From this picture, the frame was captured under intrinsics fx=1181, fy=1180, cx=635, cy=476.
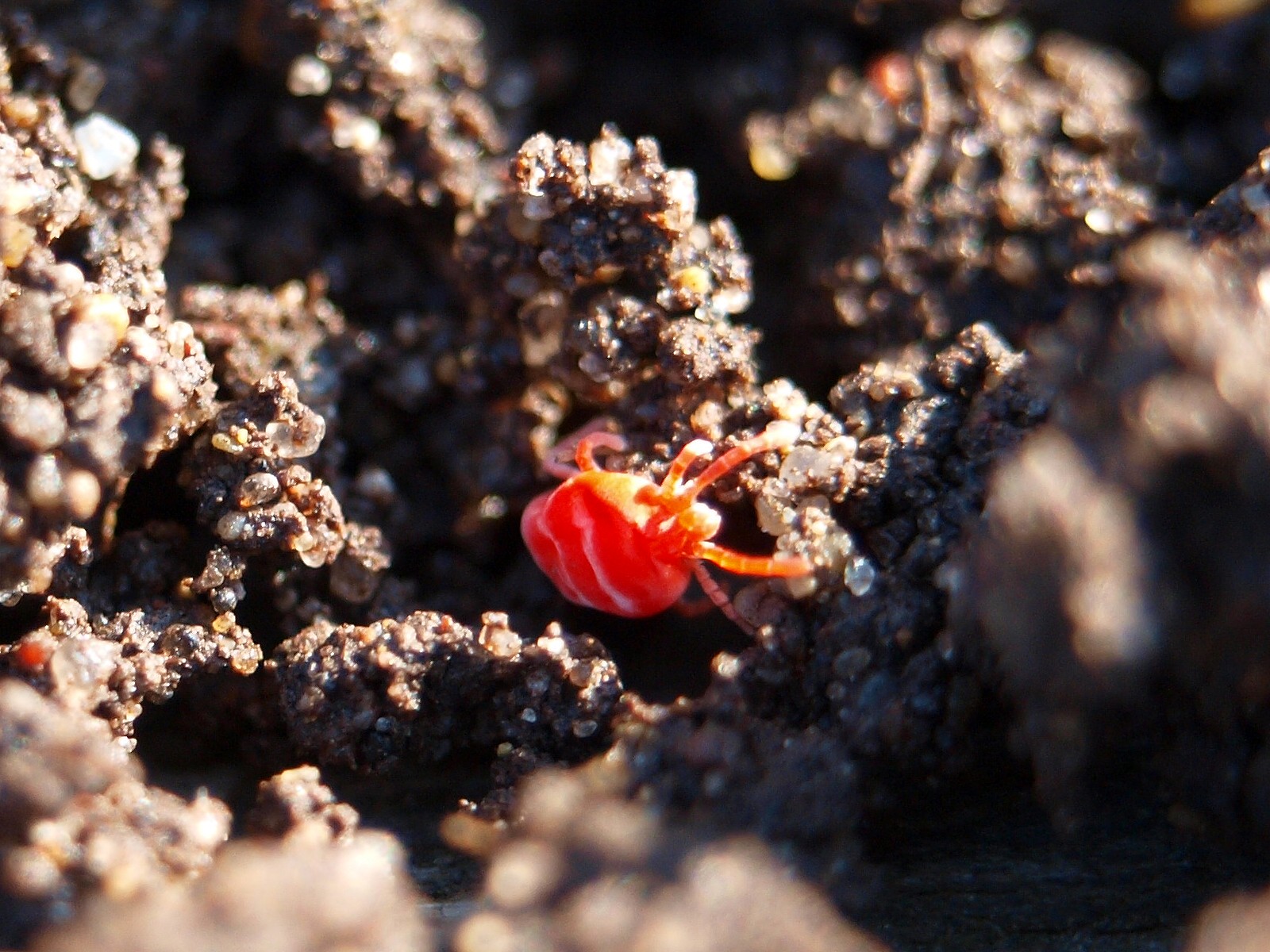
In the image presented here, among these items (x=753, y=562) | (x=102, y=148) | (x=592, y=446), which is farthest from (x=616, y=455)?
(x=102, y=148)

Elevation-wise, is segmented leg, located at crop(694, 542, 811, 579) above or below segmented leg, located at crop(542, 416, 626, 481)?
below

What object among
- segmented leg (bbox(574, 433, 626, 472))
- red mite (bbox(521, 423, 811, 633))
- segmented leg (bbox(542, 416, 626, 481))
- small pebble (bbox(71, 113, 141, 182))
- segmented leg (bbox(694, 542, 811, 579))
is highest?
small pebble (bbox(71, 113, 141, 182))

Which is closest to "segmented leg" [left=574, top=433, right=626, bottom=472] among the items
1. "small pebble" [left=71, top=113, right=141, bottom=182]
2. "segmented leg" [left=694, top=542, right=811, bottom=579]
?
"segmented leg" [left=694, top=542, right=811, bottom=579]

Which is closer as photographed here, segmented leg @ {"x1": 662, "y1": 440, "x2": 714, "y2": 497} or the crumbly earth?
the crumbly earth

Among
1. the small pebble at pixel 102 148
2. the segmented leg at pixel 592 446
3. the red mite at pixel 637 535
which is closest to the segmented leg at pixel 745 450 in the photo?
the red mite at pixel 637 535

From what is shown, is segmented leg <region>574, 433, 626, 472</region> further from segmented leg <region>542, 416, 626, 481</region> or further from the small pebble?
the small pebble

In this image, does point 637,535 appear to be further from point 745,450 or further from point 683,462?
point 745,450

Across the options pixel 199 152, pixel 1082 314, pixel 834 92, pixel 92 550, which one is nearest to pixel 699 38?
pixel 834 92
